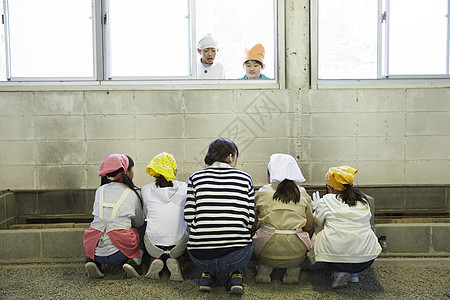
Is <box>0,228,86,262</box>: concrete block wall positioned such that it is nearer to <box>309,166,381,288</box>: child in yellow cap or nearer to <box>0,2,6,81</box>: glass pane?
<box>0,2,6,81</box>: glass pane

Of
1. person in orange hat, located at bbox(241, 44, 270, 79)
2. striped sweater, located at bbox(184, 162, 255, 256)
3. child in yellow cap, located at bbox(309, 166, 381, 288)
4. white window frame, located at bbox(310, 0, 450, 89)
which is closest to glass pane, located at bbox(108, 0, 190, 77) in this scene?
person in orange hat, located at bbox(241, 44, 270, 79)

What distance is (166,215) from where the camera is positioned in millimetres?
3039

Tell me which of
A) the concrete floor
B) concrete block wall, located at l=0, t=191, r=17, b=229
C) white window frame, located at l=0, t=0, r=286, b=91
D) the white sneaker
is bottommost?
the concrete floor

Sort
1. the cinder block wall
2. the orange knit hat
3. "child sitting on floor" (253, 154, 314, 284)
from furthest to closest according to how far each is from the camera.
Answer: the orange knit hat < the cinder block wall < "child sitting on floor" (253, 154, 314, 284)

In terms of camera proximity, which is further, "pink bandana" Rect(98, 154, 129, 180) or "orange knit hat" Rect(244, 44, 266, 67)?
"orange knit hat" Rect(244, 44, 266, 67)

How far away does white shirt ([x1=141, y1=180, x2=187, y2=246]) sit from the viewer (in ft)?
9.95

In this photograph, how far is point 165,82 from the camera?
14.1 ft

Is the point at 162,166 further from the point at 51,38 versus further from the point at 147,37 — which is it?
the point at 51,38

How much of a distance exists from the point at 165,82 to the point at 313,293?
8.52 feet

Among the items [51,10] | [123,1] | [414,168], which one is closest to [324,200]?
[414,168]

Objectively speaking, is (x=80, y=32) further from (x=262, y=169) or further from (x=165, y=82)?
(x=262, y=169)

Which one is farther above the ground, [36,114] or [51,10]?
[51,10]

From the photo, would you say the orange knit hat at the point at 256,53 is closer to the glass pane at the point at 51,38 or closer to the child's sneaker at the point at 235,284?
the glass pane at the point at 51,38

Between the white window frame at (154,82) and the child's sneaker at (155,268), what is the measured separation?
1.92 metres
